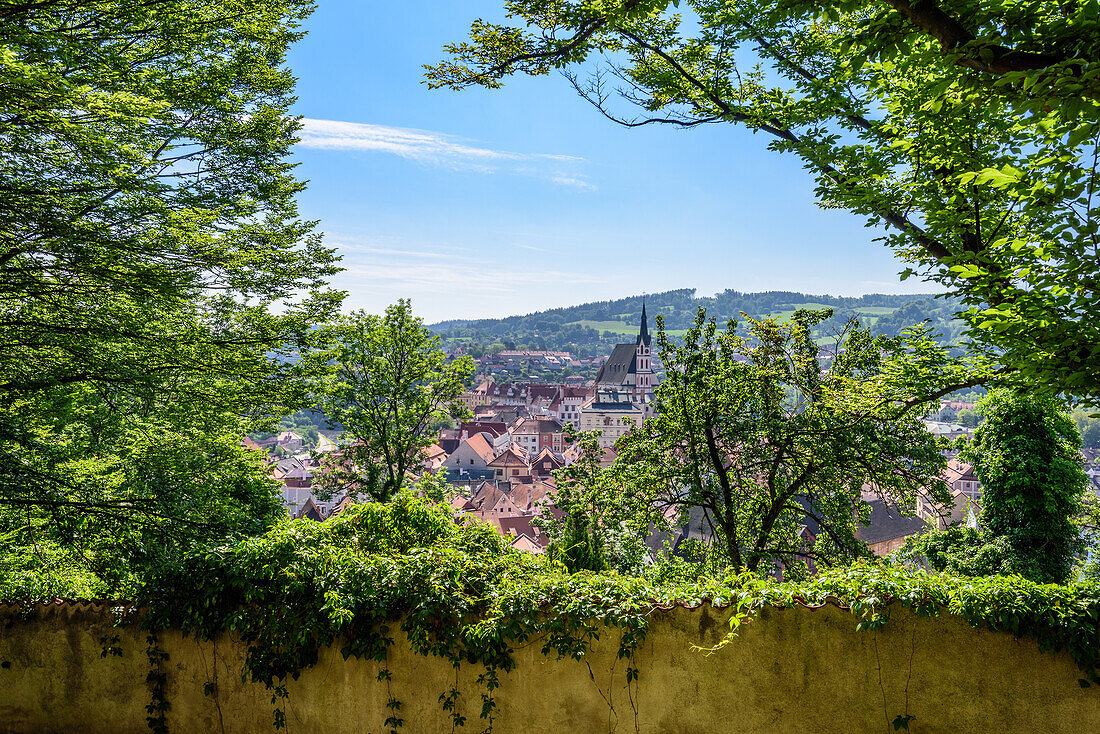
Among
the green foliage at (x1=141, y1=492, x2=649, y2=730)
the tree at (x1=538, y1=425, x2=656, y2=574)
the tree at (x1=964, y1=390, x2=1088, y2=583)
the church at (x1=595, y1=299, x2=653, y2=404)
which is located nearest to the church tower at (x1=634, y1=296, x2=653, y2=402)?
the church at (x1=595, y1=299, x2=653, y2=404)

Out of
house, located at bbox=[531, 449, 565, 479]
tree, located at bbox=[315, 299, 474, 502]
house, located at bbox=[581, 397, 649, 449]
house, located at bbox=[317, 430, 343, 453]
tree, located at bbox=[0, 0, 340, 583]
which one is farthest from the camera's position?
house, located at bbox=[581, 397, 649, 449]

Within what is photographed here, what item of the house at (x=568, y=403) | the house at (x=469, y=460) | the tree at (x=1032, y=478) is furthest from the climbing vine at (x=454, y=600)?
the house at (x=568, y=403)

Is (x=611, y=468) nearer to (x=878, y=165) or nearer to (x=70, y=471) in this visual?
(x=878, y=165)

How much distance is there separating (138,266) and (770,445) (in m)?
8.45

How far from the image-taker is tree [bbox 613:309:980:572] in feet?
28.3

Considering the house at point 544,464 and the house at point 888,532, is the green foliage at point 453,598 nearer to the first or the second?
the house at point 888,532

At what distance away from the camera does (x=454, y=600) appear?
4.31 metres

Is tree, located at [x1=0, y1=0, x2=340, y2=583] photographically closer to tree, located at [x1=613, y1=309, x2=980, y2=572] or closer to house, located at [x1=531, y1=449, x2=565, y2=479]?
tree, located at [x1=613, y1=309, x2=980, y2=572]

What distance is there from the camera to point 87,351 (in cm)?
604

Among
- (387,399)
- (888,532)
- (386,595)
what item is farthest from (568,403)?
(386,595)

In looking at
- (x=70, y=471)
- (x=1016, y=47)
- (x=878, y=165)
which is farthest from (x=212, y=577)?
(x=878, y=165)

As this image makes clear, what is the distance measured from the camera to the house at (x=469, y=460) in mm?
78000

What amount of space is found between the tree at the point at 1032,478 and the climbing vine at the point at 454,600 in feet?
24.7

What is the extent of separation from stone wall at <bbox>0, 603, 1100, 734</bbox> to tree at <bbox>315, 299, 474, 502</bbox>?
10531 mm
